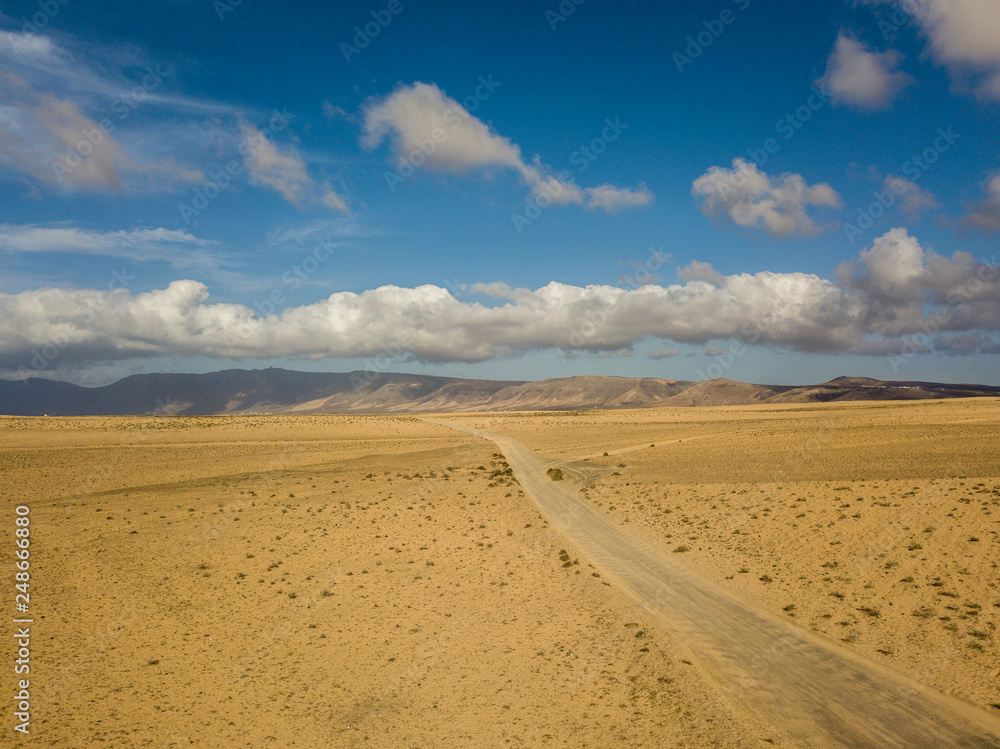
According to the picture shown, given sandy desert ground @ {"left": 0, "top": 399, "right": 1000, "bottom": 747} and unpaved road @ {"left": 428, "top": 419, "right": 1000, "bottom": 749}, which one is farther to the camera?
sandy desert ground @ {"left": 0, "top": 399, "right": 1000, "bottom": 747}

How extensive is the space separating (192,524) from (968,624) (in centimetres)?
2427

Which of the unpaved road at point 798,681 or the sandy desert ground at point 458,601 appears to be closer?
the unpaved road at point 798,681

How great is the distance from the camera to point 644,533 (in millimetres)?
19516

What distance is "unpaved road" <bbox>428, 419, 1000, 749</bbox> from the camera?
7.94 m

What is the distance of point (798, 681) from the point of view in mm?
9367

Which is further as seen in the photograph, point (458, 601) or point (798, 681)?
point (458, 601)

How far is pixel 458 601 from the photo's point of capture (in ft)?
45.3

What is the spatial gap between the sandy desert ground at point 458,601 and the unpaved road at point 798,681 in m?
0.45

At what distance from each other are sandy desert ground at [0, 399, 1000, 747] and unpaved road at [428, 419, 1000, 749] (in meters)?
0.45

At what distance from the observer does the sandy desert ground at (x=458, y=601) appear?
8.77 metres

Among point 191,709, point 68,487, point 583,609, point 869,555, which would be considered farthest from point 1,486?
point 869,555

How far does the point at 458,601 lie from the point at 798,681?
782cm

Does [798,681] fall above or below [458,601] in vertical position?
above

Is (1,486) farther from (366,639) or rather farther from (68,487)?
(366,639)
